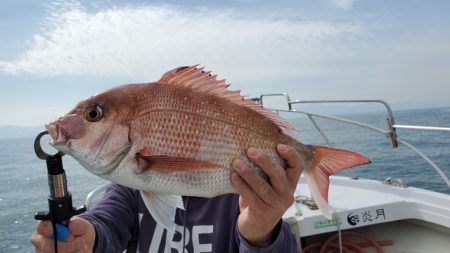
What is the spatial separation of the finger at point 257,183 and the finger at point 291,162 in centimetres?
10

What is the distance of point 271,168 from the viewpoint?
1.50 meters

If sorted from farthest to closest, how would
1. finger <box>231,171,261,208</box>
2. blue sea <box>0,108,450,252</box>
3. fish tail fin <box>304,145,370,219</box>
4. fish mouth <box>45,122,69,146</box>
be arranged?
blue sea <box>0,108,450,252</box> → fish tail fin <box>304,145,370,219</box> → finger <box>231,171,261,208</box> → fish mouth <box>45,122,69,146</box>

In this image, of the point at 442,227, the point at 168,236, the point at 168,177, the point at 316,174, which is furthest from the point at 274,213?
the point at 442,227

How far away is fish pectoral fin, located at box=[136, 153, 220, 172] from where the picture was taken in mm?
1384

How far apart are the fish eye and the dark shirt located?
0.83 meters

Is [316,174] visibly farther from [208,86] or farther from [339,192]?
[339,192]

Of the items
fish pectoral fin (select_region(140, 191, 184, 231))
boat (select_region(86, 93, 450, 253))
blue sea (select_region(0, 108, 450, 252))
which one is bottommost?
blue sea (select_region(0, 108, 450, 252))

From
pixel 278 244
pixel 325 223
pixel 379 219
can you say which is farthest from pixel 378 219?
pixel 278 244

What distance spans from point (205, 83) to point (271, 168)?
1.56ft

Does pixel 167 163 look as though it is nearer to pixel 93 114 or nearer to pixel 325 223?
pixel 93 114

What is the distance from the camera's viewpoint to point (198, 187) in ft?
4.71

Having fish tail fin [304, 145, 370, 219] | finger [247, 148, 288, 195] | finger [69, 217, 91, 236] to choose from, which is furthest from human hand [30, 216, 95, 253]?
fish tail fin [304, 145, 370, 219]

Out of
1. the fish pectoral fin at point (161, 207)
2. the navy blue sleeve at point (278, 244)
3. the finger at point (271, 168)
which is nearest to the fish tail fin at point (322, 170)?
the finger at point (271, 168)

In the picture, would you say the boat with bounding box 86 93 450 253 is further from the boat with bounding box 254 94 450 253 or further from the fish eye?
the fish eye
